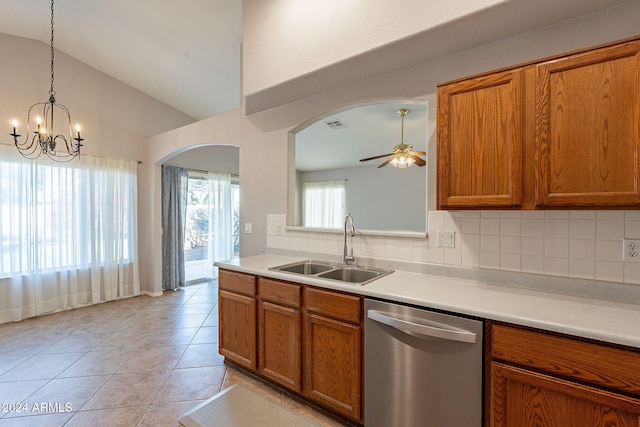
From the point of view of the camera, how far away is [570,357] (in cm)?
118

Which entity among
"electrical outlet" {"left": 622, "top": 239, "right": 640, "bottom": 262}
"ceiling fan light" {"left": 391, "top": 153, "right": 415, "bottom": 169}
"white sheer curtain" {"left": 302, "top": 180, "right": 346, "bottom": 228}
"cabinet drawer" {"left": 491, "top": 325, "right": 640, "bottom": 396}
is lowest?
"cabinet drawer" {"left": 491, "top": 325, "right": 640, "bottom": 396}

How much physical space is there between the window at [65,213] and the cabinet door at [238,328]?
9.65ft

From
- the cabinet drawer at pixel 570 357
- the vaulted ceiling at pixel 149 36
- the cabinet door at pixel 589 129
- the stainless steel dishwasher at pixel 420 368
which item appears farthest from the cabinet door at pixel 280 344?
the vaulted ceiling at pixel 149 36

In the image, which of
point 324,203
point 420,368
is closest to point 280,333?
point 420,368

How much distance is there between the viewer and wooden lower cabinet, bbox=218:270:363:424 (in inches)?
70.4

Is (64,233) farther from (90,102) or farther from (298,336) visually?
(298,336)

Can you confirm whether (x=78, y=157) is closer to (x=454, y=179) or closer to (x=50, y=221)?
(x=50, y=221)

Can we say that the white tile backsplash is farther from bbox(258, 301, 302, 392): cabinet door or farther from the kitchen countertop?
bbox(258, 301, 302, 392): cabinet door

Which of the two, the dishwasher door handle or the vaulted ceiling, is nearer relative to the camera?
the dishwasher door handle

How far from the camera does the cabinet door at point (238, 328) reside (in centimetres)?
231

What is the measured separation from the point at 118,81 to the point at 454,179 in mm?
5071

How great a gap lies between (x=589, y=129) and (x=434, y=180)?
86 cm

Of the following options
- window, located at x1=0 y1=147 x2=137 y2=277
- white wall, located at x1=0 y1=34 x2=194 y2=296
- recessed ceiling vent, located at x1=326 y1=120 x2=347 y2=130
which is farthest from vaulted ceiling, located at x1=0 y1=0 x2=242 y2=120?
recessed ceiling vent, located at x1=326 y1=120 x2=347 y2=130

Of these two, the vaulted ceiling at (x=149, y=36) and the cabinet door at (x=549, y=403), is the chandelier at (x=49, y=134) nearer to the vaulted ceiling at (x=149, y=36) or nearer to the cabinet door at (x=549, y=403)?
the vaulted ceiling at (x=149, y=36)
